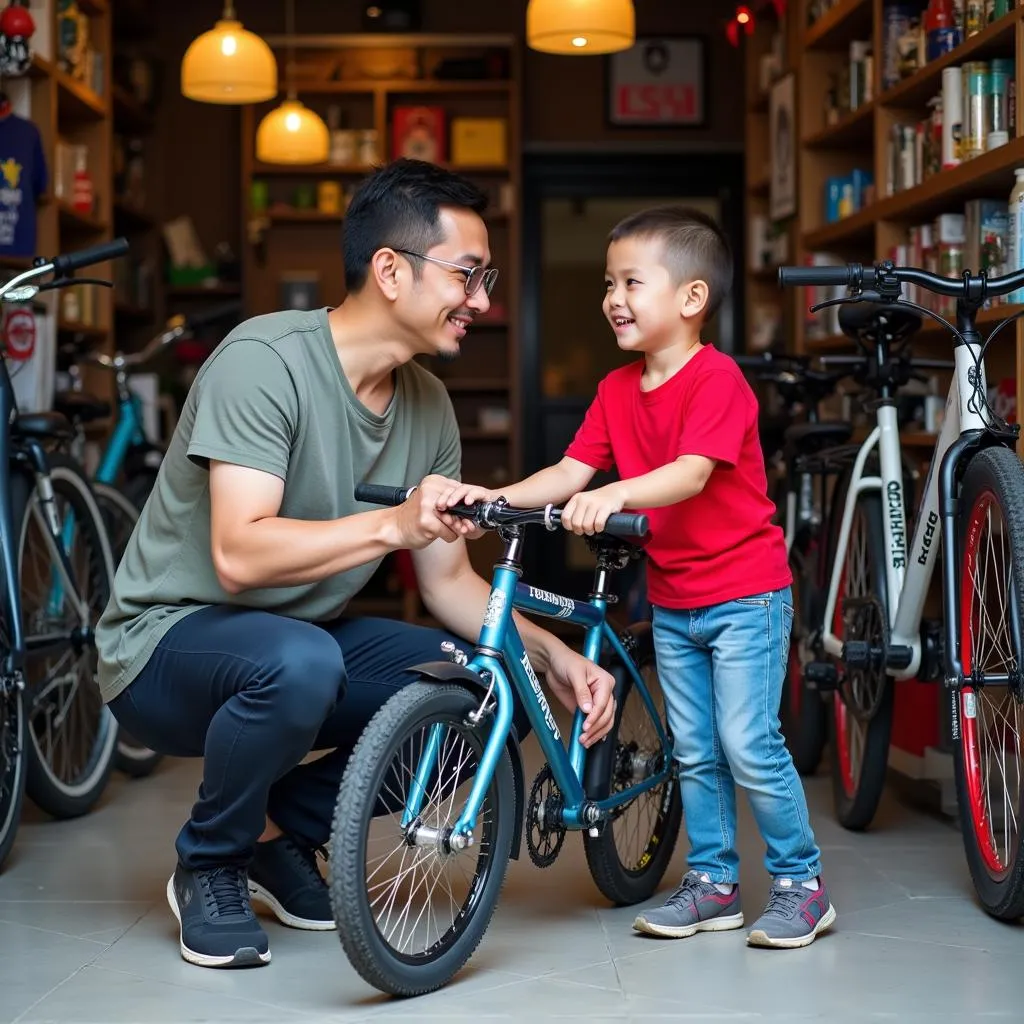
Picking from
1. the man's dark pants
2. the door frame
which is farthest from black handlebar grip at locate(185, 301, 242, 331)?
the door frame

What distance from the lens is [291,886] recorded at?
252cm

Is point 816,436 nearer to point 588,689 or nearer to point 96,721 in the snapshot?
point 588,689

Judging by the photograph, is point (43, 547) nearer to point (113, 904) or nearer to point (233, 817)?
point (113, 904)

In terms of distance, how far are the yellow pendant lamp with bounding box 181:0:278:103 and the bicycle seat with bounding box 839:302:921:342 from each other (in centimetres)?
264

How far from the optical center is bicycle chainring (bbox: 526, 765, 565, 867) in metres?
2.37

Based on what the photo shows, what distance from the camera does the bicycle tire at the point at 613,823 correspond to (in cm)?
250

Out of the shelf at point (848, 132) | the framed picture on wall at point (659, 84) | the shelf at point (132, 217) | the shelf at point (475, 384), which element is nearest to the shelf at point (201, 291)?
the shelf at point (132, 217)

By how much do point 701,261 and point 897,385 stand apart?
95 centimetres

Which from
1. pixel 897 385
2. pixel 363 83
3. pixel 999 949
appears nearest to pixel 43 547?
pixel 897 385

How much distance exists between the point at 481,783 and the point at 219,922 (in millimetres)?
482

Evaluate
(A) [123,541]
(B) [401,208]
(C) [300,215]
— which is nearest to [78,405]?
(A) [123,541]

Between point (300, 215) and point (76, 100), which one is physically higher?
point (76, 100)

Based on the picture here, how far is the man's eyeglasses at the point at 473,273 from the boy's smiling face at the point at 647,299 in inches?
7.2

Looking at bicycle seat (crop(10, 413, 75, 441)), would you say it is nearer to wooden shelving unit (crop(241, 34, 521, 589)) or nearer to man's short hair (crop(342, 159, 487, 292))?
man's short hair (crop(342, 159, 487, 292))
